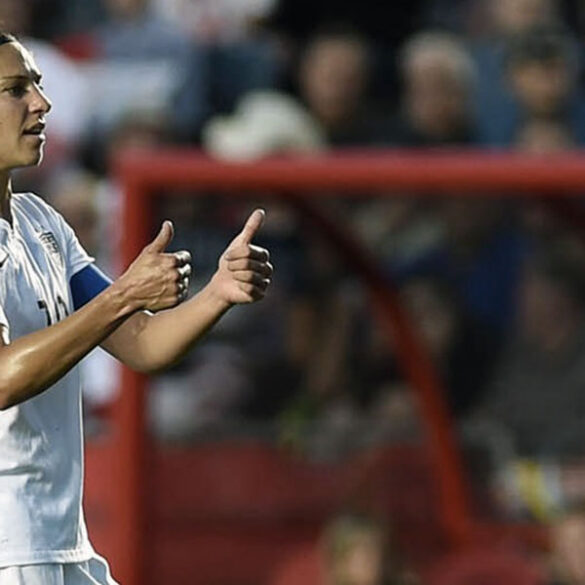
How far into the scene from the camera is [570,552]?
7.52m

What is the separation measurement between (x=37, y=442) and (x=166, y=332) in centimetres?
35

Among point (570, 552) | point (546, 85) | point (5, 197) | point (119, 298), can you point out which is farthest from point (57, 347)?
point (546, 85)

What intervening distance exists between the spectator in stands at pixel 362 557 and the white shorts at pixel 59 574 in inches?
116

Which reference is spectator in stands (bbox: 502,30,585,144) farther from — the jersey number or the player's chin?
the player's chin

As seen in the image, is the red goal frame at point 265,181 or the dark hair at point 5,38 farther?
the red goal frame at point 265,181

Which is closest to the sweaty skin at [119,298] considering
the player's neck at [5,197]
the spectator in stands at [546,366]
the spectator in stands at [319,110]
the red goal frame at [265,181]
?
the player's neck at [5,197]

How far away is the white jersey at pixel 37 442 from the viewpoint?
14.4 feet

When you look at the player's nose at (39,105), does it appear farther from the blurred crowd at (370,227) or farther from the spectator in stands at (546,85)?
the spectator in stands at (546,85)

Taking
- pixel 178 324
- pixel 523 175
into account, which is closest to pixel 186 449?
pixel 523 175

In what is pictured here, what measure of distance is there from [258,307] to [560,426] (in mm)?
1411

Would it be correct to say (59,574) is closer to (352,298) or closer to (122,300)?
(122,300)

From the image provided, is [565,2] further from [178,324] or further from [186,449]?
[178,324]

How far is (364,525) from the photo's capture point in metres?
7.69

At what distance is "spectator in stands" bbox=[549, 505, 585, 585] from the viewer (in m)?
7.49
